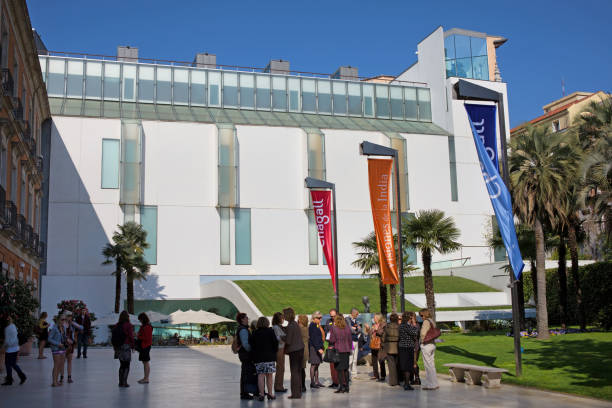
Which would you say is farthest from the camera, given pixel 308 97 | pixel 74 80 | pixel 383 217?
pixel 308 97

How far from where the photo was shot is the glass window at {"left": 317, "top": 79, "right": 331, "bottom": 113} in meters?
65.6

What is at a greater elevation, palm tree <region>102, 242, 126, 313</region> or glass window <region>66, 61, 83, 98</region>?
glass window <region>66, 61, 83, 98</region>

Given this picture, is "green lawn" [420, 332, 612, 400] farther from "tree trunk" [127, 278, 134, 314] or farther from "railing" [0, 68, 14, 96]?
"tree trunk" [127, 278, 134, 314]

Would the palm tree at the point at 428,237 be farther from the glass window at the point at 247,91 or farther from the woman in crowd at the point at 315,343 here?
the glass window at the point at 247,91

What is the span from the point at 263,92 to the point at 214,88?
4.71 m

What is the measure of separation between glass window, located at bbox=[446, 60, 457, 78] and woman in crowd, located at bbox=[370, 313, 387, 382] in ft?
177

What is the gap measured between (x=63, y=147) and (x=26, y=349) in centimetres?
2779

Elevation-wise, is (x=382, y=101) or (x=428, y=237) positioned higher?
(x=382, y=101)

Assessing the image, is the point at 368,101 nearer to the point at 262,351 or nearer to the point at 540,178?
the point at 540,178

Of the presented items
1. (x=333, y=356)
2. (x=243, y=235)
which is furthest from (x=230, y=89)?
(x=333, y=356)

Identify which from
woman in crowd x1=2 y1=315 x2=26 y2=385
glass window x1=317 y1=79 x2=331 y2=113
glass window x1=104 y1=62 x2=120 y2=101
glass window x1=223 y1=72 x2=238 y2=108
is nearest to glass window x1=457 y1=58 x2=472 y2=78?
glass window x1=317 y1=79 x2=331 y2=113

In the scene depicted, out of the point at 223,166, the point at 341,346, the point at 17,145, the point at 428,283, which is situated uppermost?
Result: the point at 223,166

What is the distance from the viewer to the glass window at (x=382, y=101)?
2655 inches

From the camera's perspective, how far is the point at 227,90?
63.0 metres
